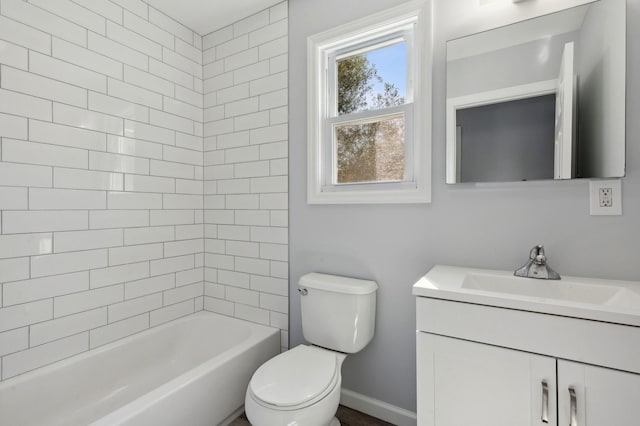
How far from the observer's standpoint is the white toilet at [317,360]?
4.14 feet

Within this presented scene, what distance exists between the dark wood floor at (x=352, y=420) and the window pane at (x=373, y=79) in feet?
5.86

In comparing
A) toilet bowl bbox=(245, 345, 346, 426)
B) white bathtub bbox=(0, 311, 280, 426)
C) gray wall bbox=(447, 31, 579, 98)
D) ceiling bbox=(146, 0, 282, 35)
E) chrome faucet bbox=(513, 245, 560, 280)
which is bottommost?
white bathtub bbox=(0, 311, 280, 426)

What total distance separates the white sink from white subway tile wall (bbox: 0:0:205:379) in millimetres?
1751

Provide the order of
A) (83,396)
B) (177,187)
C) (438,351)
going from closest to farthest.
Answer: (438,351), (83,396), (177,187)

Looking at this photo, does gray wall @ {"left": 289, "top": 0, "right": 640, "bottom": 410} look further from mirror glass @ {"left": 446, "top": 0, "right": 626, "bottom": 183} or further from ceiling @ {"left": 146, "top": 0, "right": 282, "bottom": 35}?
ceiling @ {"left": 146, "top": 0, "right": 282, "bottom": 35}

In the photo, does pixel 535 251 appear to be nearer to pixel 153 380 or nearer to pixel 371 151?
pixel 371 151

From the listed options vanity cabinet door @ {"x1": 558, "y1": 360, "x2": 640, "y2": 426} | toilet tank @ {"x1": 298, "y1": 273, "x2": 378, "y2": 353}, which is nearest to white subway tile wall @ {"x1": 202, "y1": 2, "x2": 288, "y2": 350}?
toilet tank @ {"x1": 298, "y1": 273, "x2": 378, "y2": 353}

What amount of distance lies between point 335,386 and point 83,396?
4.56 feet

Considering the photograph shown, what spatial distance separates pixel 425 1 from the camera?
1.60 m

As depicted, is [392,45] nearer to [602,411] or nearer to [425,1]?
[425,1]

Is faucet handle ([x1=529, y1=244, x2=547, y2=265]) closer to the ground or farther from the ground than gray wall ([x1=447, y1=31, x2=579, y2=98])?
closer to the ground

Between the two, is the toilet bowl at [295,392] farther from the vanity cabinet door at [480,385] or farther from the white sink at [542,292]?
the white sink at [542,292]

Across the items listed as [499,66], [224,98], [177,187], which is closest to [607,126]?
A: [499,66]

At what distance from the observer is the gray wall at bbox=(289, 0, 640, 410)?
50.2 inches
